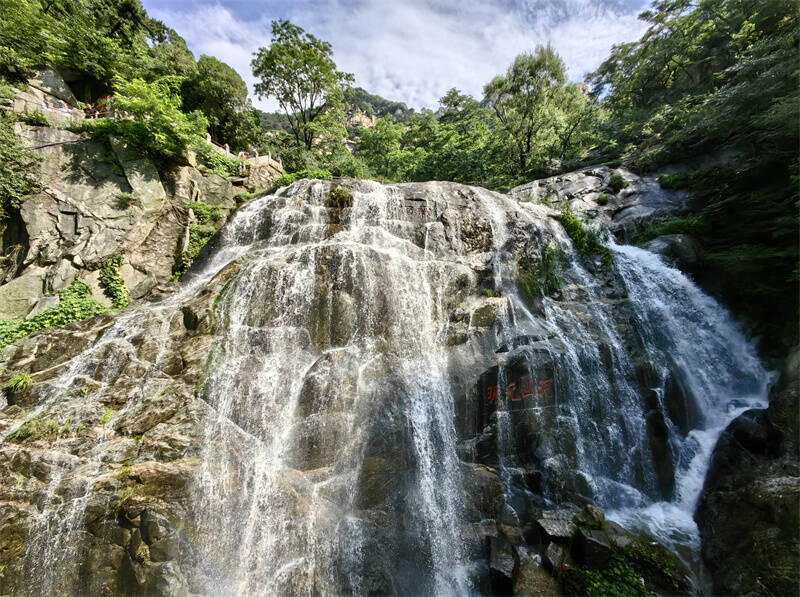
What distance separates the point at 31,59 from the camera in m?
14.0

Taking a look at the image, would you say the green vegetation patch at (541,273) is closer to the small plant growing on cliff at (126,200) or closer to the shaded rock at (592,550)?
the shaded rock at (592,550)

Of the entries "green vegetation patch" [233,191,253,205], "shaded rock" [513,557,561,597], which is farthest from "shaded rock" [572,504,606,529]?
"green vegetation patch" [233,191,253,205]

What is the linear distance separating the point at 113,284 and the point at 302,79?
19.8 metres

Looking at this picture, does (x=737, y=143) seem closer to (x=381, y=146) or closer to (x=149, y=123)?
(x=381, y=146)

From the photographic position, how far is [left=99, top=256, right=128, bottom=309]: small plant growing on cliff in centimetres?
1056

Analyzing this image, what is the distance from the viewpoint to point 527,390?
25.3ft

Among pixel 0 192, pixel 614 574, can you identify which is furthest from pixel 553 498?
pixel 0 192

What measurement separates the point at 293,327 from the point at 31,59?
19507 mm

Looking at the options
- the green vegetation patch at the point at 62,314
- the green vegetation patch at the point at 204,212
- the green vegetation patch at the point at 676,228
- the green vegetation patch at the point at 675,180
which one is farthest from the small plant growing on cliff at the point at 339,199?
the green vegetation patch at the point at 675,180

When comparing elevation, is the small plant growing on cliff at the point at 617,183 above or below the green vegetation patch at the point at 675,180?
above

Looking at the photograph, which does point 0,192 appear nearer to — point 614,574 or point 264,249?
point 264,249

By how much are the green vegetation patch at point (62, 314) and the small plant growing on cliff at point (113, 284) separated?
413 mm

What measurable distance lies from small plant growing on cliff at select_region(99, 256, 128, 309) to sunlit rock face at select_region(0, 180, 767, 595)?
1.66 metres

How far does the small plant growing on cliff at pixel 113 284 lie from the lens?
34.7 feet
